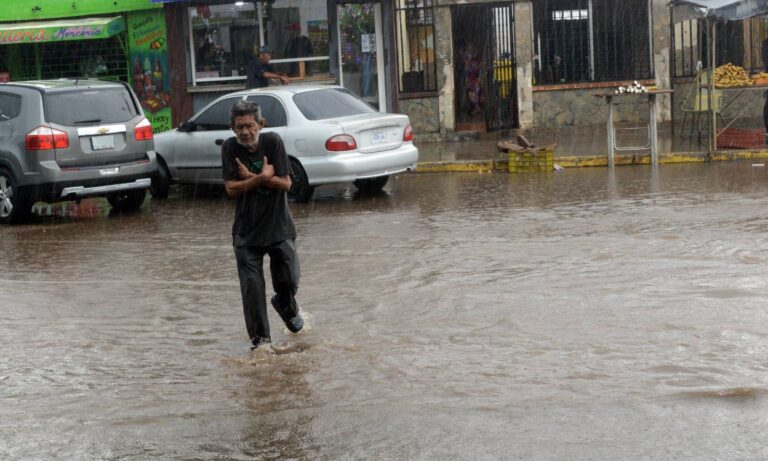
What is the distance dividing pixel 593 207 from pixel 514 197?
1.51 metres

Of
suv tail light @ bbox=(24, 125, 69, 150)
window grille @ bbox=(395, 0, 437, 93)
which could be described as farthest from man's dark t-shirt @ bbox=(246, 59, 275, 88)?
suv tail light @ bbox=(24, 125, 69, 150)

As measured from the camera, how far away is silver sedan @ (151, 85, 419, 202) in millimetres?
15219

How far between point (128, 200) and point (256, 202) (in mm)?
8693

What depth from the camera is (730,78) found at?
19234 millimetres

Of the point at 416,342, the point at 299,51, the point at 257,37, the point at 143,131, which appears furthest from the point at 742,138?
the point at 416,342

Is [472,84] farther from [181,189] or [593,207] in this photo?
[593,207]

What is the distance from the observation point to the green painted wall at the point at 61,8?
24.1 meters

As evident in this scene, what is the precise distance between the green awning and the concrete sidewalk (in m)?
6.23

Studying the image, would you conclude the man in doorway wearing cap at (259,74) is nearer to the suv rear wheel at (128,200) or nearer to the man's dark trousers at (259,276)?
the suv rear wheel at (128,200)

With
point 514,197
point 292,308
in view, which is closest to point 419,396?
point 292,308

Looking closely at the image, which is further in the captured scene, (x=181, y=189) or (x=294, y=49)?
(x=294, y=49)

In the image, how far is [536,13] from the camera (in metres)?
24.3

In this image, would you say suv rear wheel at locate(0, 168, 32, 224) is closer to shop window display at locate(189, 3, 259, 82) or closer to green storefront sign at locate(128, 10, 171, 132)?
green storefront sign at locate(128, 10, 171, 132)

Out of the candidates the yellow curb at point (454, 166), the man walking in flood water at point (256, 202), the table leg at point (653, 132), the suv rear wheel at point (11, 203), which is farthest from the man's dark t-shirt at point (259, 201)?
the yellow curb at point (454, 166)
